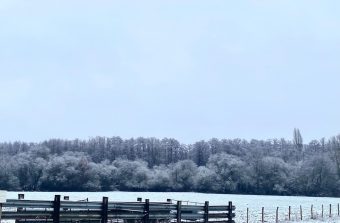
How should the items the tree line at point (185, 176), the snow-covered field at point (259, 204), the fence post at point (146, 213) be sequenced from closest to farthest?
the fence post at point (146, 213) → the snow-covered field at point (259, 204) → the tree line at point (185, 176)

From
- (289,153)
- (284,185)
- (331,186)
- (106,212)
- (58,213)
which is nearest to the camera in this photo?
(58,213)

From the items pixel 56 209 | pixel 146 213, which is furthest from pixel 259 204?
pixel 56 209

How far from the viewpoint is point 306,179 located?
14188 centimetres

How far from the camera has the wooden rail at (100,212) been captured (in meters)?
22.4

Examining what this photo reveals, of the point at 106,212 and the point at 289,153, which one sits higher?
the point at 289,153

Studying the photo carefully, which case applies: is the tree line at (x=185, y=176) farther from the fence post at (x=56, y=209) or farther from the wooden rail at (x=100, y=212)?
the fence post at (x=56, y=209)

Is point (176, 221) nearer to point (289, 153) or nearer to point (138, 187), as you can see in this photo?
point (138, 187)

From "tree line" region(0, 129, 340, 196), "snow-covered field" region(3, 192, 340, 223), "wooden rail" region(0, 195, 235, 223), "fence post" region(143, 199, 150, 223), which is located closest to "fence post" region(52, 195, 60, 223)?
"wooden rail" region(0, 195, 235, 223)

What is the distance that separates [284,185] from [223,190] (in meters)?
13.9

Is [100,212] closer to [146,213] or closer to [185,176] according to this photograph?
[146,213]

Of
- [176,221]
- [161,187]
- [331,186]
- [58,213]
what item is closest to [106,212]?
[58,213]

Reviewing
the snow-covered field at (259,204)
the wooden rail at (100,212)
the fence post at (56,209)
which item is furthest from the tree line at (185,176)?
the fence post at (56,209)

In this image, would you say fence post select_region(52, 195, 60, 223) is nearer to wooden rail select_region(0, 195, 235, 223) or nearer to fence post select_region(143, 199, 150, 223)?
wooden rail select_region(0, 195, 235, 223)

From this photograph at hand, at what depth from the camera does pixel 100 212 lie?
79.9 ft
